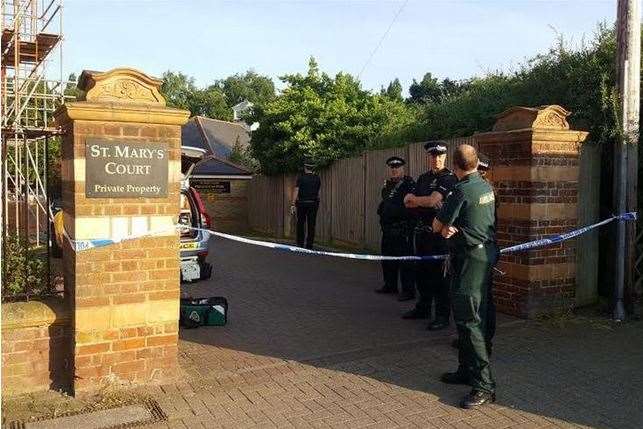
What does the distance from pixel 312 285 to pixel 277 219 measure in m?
9.03

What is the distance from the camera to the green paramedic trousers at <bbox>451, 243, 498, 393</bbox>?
14.5ft

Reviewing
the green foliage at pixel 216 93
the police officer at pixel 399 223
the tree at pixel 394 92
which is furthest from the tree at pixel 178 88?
the police officer at pixel 399 223

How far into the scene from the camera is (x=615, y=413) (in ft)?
14.0

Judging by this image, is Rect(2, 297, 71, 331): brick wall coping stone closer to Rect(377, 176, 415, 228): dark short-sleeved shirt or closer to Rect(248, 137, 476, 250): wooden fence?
Rect(377, 176, 415, 228): dark short-sleeved shirt

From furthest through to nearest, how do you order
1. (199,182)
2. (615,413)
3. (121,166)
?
1. (199,182)
2. (121,166)
3. (615,413)

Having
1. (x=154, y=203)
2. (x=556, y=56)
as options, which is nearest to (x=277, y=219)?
(x=556, y=56)

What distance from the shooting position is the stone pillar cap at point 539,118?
21.4ft

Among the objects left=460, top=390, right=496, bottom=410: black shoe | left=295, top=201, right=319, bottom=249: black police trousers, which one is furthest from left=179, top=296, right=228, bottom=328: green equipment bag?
left=295, top=201, right=319, bottom=249: black police trousers

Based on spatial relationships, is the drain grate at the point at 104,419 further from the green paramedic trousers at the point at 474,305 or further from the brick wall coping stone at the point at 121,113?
the green paramedic trousers at the point at 474,305

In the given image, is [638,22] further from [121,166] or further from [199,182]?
[199,182]

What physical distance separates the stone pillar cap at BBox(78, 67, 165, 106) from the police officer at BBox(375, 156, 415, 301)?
3.64 metres

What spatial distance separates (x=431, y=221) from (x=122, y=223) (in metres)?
3.10

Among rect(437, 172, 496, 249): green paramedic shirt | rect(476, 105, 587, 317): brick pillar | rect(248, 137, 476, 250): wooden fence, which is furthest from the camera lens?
rect(248, 137, 476, 250): wooden fence

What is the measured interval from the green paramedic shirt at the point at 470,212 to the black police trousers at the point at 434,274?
170cm
